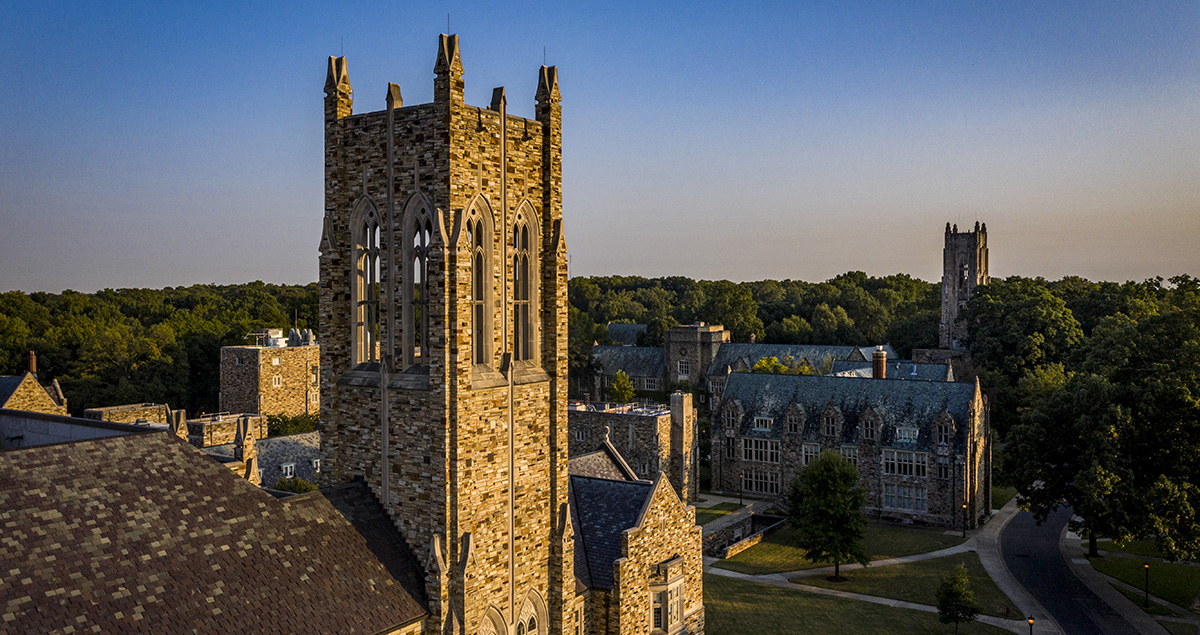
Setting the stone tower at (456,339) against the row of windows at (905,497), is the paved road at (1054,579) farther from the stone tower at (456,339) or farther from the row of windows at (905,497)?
the stone tower at (456,339)

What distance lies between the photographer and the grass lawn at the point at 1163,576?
36125 millimetres

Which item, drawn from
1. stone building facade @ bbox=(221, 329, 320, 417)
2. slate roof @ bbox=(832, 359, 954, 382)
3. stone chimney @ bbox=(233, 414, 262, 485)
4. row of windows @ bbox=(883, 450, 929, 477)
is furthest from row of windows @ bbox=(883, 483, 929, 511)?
stone building facade @ bbox=(221, 329, 320, 417)

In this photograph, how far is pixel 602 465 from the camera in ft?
96.5

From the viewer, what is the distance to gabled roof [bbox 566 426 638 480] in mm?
28156

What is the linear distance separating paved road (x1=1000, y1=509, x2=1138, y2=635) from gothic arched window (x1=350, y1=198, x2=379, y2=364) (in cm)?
2953

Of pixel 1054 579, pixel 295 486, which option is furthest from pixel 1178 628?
pixel 295 486

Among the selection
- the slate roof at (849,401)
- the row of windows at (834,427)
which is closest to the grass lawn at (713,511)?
the slate roof at (849,401)

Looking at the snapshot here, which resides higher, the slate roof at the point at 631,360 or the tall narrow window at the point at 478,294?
the tall narrow window at the point at 478,294

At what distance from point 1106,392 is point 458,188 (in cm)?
3546

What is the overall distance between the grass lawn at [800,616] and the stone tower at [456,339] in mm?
16054

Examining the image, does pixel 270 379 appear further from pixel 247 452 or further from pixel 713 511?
pixel 247 452

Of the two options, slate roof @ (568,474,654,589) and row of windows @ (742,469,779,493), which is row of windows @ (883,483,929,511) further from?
slate roof @ (568,474,654,589)

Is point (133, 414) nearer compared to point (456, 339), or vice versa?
point (456, 339)

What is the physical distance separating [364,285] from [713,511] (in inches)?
1499
